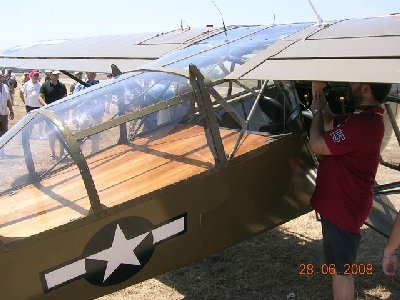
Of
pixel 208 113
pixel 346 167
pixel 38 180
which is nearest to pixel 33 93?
pixel 38 180

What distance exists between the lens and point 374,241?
5.70 metres

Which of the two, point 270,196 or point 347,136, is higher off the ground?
point 347,136

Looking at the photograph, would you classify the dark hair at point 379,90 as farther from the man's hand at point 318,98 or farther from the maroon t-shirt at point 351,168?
the man's hand at point 318,98

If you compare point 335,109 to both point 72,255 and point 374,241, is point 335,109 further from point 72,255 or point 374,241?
point 72,255

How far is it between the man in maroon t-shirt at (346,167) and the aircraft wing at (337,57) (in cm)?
23

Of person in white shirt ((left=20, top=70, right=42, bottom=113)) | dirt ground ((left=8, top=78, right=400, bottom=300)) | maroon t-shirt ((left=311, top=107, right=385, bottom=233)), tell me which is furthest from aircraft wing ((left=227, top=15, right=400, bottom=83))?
person in white shirt ((left=20, top=70, right=42, bottom=113))

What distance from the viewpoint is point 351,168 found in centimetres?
353

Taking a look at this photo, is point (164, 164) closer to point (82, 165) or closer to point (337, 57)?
point (82, 165)

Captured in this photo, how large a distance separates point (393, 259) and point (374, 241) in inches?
94.8

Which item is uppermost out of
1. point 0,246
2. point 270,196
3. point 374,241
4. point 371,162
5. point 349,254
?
point 0,246

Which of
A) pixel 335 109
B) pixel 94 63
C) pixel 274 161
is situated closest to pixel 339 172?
pixel 274 161

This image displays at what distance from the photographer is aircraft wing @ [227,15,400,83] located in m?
3.18
